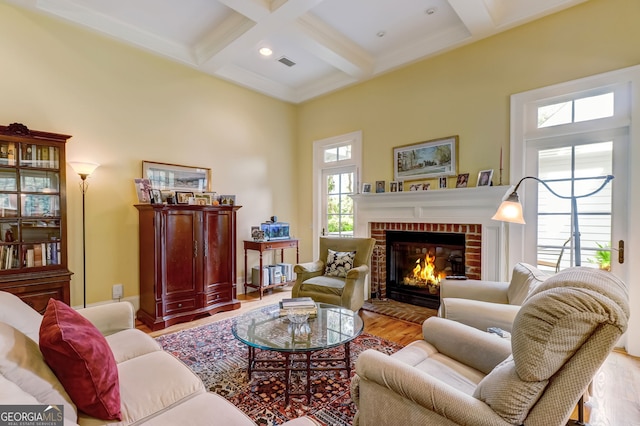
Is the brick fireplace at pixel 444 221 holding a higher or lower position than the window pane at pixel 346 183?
lower

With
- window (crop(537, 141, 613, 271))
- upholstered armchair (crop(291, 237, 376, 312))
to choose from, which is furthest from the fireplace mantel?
upholstered armchair (crop(291, 237, 376, 312))

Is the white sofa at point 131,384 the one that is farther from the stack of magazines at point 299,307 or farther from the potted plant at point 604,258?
the potted plant at point 604,258

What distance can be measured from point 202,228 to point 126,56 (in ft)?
7.15

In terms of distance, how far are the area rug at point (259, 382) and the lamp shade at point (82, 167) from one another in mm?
1821

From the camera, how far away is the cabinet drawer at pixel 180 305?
10.8ft

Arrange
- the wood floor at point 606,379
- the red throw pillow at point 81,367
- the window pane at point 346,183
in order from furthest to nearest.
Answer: the window pane at point 346,183 → the wood floor at point 606,379 → the red throw pillow at point 81,367

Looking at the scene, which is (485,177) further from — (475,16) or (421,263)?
(475,16)

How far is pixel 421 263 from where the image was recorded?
3.94 m

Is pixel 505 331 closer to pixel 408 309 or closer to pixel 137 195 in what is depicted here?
pixel 408 309

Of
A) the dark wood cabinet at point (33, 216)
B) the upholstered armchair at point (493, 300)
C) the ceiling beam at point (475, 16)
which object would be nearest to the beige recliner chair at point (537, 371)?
the upholstered armchair at point (493, 300)

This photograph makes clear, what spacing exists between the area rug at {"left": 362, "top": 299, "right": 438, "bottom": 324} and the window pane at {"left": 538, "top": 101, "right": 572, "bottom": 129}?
7.73 ft

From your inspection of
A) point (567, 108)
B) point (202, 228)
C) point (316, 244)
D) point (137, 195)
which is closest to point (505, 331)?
point (567, 108)

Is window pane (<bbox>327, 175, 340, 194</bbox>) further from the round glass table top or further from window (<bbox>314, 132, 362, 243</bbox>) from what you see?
the round glass table top

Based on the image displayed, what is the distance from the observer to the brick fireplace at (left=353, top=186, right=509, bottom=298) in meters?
3.19
